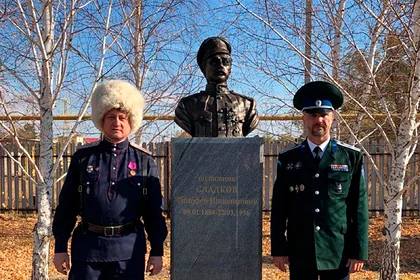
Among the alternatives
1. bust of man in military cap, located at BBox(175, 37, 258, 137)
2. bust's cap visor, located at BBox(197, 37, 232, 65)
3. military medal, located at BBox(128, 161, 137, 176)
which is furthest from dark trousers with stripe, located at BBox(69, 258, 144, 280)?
bust's cap visor, located at BBox(197, 37, 232, 65)

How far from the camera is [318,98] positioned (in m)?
2.81

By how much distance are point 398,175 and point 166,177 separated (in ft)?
17.2

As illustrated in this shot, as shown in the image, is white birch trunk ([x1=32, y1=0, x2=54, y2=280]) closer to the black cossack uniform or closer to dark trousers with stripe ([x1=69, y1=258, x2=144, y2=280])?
the black cossack uniform

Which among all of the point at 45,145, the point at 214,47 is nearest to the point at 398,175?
the point at 214,47

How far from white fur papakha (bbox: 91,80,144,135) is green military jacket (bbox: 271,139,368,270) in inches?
40.1

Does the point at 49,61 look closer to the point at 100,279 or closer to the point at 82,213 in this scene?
the point at 82,213

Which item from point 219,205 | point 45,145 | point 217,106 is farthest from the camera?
point 45,145

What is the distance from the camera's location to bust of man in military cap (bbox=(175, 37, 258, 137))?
3.43m

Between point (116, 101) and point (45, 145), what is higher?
point (116, 101)

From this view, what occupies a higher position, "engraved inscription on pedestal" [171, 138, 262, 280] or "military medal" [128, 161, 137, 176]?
"military medal" [128, 161, 137, 176]

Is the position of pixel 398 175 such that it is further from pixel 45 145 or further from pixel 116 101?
Result: pixel 45 145

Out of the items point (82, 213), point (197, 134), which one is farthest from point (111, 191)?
point (197, 134)

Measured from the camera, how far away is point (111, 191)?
8.47ft

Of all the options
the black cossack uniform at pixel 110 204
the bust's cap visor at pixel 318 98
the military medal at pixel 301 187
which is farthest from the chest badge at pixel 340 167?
the black cossack uniform at pixel 110 204
